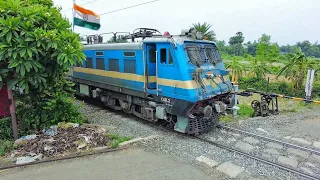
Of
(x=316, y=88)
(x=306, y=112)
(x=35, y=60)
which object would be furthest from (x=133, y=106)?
(x=316, y=88)

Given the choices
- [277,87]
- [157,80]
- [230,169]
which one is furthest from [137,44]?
[277,87]

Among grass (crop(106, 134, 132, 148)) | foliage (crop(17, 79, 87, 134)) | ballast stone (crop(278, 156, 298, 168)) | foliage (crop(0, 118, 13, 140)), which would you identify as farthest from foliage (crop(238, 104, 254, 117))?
foliage (crop(0, 118, 13, 140))

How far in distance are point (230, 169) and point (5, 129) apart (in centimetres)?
632

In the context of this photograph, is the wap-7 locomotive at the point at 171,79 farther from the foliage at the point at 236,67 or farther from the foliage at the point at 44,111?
the foliage at the point at 236,67

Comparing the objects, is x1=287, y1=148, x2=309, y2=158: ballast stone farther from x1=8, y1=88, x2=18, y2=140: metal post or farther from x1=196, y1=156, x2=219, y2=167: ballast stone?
x1=8, y1=88, x2=18, y2=140: metal post

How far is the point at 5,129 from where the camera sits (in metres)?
7.33

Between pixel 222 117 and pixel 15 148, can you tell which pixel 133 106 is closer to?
pixel 222 117

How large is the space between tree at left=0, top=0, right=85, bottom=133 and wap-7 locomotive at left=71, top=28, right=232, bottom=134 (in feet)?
7.46

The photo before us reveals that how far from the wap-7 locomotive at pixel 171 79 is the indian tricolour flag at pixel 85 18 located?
24.5 feet

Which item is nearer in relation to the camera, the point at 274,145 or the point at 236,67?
the point at 274,145

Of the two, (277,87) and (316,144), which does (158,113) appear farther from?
(277,87)

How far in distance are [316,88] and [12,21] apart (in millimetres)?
17223

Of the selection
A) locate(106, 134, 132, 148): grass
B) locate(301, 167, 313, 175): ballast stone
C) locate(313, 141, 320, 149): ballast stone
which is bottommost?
locate(301, 167, 313, 175): ballast stone

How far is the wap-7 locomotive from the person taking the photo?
7.13 metres
